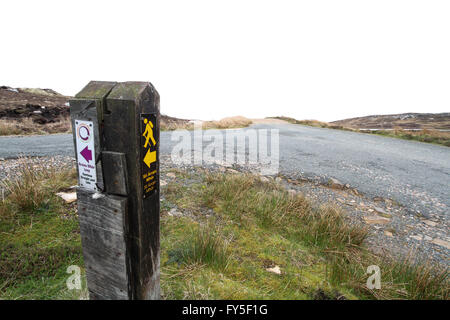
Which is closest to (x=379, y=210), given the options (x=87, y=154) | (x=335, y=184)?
(x=335, y=184)

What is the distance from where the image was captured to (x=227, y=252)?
2357 mm

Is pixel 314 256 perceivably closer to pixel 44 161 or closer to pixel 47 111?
pixel 44 161

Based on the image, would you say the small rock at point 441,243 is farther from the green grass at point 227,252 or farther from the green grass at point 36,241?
the green grass at point 36,241

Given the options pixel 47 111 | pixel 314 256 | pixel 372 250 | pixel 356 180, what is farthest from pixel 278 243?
pixel 47 111

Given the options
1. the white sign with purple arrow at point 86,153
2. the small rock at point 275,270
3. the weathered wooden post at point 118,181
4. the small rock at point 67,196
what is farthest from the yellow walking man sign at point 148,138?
the small rock at point 67,196

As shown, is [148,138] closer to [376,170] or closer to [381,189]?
[381,189]

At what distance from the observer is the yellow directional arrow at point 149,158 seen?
1.20m

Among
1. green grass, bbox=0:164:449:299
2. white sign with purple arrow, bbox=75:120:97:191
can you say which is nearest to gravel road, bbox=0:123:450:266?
green grass, bbox=0:164:449:299

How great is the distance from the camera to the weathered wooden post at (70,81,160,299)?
1119 mm

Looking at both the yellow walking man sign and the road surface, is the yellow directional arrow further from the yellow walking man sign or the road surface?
the road surface

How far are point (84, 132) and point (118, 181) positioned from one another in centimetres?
34

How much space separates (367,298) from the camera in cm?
204

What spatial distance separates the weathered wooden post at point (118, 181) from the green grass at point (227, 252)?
0.66 meters

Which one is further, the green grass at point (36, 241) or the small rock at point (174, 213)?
the small rock at point (174, 213)
